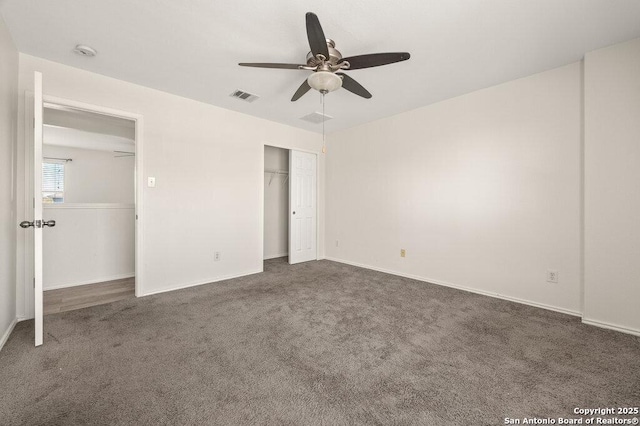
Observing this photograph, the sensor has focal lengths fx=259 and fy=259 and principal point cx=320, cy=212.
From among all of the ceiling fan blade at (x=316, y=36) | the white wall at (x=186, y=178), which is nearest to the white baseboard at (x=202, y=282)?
the white wall at (x=186, y=178)

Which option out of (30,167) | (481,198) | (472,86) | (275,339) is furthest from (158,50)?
(481,198)

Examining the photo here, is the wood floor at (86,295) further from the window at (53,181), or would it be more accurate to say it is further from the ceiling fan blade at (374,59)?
the window at (53,181)

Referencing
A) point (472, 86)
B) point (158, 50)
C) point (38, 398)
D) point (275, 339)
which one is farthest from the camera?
point (472, 86)

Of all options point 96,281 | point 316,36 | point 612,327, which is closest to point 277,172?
point 96,281

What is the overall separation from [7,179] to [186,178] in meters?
1.59

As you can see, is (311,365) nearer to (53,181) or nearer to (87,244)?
(87,244)

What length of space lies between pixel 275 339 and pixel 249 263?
220 centimetres

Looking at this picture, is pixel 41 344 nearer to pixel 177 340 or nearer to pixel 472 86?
pixel 177 340

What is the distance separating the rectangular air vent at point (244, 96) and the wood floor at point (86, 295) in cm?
284

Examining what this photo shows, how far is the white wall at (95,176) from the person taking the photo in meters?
6.39

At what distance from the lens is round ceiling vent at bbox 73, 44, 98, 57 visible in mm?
Result: 2367

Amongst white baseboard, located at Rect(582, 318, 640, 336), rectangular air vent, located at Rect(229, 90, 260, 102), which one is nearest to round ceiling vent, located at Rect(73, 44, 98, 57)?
rectangular air vent, located at Rect(229, 90, 260, 102)

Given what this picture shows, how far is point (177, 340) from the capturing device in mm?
2135

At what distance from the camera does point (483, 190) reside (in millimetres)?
3256
